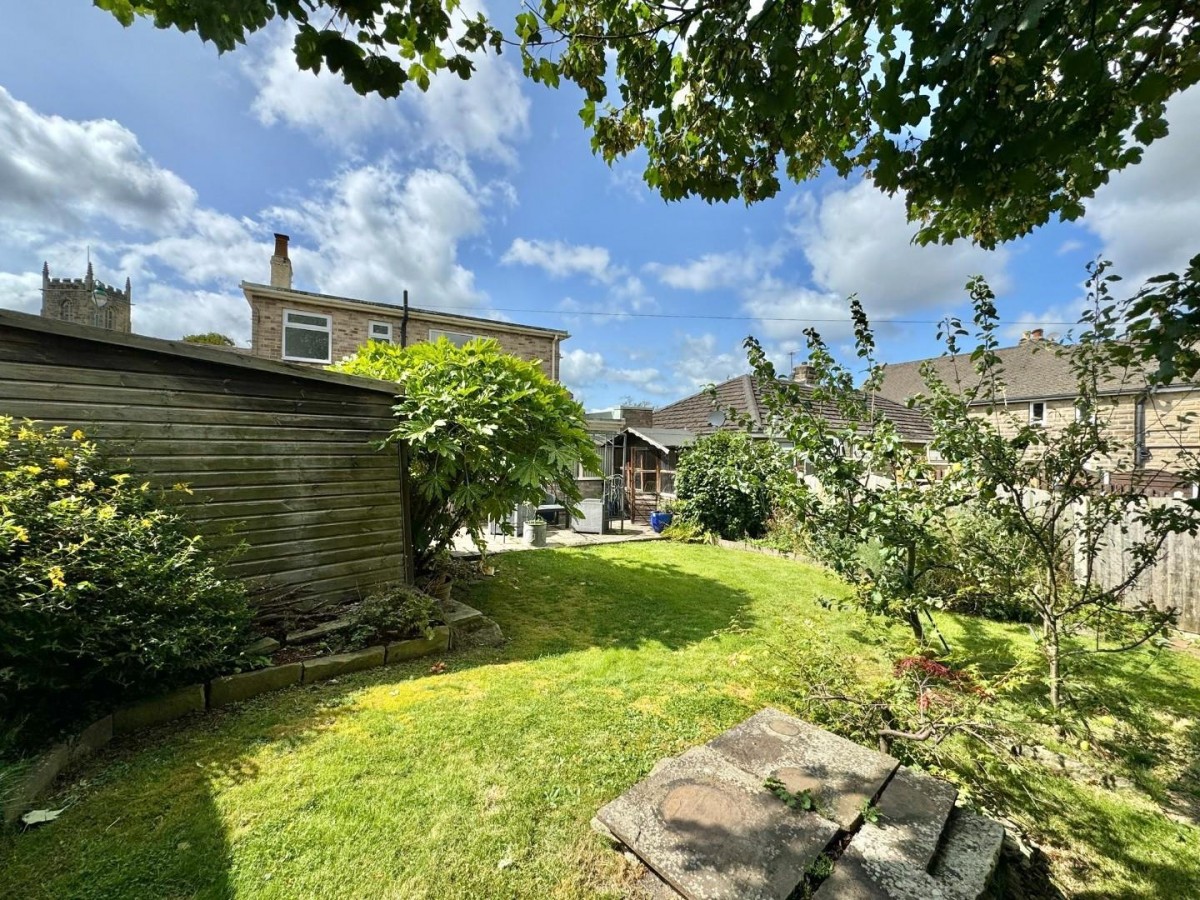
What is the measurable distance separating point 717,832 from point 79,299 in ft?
152

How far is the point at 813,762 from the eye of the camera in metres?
2.36

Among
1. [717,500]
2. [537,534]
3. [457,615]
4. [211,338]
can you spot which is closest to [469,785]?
[457,615]

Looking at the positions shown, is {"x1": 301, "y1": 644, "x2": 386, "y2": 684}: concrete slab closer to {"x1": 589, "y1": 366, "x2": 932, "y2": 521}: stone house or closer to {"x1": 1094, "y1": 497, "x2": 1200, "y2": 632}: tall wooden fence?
{"x1": 1094, "y1": 497, "x2": 1200, "y2": 632}: tall wooden fence

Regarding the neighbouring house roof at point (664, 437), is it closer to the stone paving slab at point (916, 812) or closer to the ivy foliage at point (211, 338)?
the stone paving slab at point (916, 812)

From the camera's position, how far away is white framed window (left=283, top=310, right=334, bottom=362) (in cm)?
1338

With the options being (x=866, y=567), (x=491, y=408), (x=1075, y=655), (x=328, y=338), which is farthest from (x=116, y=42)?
(x=328, y=338)

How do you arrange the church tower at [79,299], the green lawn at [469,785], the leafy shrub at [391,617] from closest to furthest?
the green lawn at [469,785] < the leafy shrub at [391,617] < the church tower at [79,299]

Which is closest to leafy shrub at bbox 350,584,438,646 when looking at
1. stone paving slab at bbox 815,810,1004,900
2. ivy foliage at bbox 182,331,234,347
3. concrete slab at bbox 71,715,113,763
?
concrete slab at bbox 71,715,113,763

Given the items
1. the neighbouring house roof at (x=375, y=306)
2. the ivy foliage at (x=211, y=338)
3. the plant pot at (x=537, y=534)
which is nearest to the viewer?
the plant pot at (x=537, y=534)

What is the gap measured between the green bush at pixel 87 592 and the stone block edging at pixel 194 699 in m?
0.12

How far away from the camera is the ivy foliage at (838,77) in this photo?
5.91ft

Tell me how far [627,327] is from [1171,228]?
921 inches

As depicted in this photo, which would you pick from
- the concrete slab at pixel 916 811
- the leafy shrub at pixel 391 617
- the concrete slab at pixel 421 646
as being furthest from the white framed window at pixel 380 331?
the concrete slab at pixel 916 811

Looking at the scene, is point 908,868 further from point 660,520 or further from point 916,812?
point 660,520
